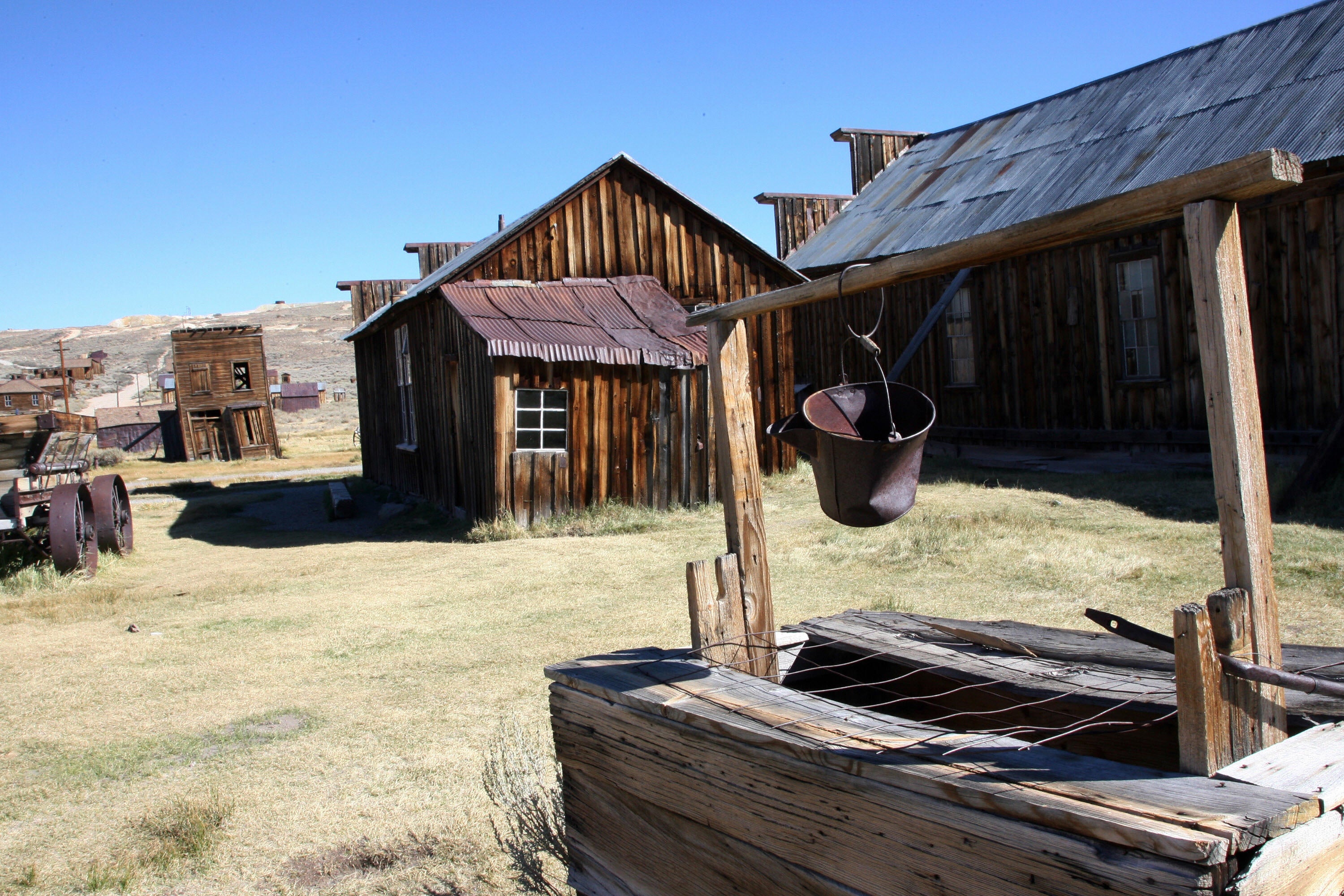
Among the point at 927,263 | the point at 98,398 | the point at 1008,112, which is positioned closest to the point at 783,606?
the point at 927,263

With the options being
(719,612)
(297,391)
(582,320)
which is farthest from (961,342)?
(297,391)

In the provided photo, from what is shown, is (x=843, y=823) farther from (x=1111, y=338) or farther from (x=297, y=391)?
(x=297, y=391)

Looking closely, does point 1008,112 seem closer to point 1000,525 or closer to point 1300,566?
point 1000,525

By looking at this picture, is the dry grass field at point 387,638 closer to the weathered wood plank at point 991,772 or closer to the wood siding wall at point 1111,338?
the wood siding wall at point 1111,338

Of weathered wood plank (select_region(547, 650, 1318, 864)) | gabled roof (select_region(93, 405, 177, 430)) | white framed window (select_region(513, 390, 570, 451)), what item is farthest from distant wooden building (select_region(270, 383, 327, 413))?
weathered wood plank (select_region(547, 650, 1318, 864))

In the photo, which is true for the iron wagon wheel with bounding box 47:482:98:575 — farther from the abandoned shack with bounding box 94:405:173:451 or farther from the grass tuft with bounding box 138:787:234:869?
the abandoned shack with bounding box 94:405:173:451

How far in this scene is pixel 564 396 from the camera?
38.5 ft

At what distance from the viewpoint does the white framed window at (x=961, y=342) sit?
15797 millimetres

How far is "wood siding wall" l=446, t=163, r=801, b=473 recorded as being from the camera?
1308 cm

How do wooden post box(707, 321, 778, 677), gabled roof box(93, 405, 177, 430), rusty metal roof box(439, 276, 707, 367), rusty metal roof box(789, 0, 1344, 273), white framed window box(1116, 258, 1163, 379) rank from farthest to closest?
gabled roof box(93, 405, 177, 430) → white framed window box(1116, 258, 1163, 379) → rusty metal roof box(789, 0, 1344, 273) → rusty metal roof box(439, 276, 707, 367) → wooden post box(707, 321, 778, 677)

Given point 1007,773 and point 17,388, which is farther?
point 17,388

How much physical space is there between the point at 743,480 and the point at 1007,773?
1.54m

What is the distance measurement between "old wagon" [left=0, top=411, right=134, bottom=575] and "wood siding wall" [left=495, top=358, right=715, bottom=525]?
169 inches

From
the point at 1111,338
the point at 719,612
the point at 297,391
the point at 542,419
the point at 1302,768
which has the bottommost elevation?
the point at 1302,768
